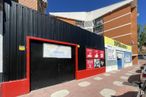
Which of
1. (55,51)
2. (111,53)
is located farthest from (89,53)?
(111,53)

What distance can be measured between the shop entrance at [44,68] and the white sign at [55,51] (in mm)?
173

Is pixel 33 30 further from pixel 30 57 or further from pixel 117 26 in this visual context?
pixel 117 26

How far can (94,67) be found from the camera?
17.0 meters

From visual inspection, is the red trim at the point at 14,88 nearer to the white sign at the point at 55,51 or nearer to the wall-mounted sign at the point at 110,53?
the white sign at the point at 55,51

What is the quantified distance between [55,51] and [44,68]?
1.48 metres

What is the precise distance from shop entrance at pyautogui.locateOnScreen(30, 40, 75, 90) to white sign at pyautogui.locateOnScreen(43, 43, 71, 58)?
0.17 meters

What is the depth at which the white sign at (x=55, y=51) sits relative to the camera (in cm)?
1044

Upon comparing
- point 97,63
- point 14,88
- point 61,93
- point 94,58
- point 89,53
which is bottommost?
point 61,93

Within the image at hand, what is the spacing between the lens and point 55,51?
11.2 meters

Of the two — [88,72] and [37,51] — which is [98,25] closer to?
[88,72]

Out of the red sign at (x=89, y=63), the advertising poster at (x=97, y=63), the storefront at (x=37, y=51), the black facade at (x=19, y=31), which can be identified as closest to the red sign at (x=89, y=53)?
the red sign at (x=89, y=63)

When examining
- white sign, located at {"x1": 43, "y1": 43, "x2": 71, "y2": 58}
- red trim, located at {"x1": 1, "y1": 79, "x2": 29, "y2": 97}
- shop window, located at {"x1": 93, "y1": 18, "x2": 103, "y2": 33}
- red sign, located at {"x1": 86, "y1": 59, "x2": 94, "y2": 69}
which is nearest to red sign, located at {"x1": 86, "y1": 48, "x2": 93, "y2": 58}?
red sign, located at {"x1": 86, "y1": 59, "x2": 94, "y2": 69}

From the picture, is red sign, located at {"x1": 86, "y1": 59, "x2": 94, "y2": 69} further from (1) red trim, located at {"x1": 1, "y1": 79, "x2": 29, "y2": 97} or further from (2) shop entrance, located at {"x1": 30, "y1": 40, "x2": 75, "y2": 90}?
(1) red trim, located at {"x1": 1, "y1": 79, "x2": 29, "y2": 97}

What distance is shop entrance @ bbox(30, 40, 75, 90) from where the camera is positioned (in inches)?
370
